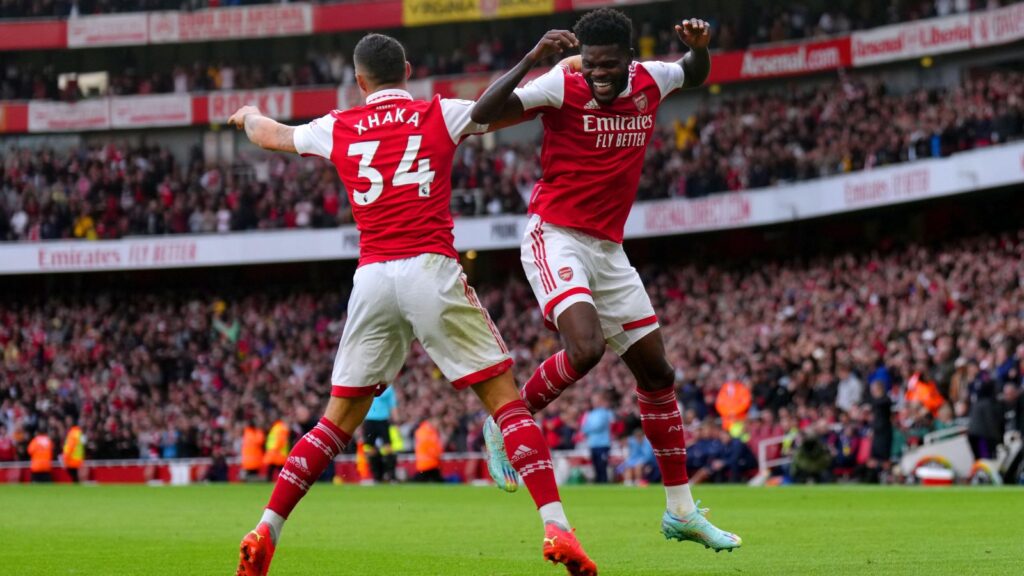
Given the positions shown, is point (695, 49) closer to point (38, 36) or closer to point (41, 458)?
point (41, 458)

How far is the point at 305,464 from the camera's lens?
7.06m

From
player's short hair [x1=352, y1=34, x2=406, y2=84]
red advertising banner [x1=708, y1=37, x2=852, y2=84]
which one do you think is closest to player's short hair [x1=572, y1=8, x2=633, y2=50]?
player's short hair [x1=352, y1=34, x2=406, y2=84]

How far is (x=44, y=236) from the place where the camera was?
131 feet

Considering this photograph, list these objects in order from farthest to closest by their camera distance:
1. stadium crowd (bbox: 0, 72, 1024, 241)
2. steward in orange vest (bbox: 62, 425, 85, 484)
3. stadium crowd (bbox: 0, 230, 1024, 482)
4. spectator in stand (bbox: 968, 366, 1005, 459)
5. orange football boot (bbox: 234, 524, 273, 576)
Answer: steward in orange vest (bbox: 62, 425, 85, 484)
stadium crowd (bbox: 0, 72, 1024, 241)
stadium crowd (bbox: 0, 230, 1024, 482)
spectator in stand (bbox: 968, 366, 1005, 459)
orange football boot (bbox: 234, 524, 273, 576)

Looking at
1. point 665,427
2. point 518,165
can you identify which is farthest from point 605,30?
point 518,165

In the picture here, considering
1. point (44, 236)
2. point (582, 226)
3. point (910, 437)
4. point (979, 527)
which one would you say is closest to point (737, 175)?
point (910, 437)

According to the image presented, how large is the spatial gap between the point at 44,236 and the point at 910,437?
86.1 feet

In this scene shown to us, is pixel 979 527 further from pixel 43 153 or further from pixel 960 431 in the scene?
pixel 43 153

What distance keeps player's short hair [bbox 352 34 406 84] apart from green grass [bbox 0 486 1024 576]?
8.14 ft

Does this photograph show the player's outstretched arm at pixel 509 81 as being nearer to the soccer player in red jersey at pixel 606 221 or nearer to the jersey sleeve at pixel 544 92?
the jersey sleeve at pixel 544 92

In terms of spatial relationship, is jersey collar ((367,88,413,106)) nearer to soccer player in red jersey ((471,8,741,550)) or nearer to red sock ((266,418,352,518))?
soccer player in red jersey ((471,8,741,550))

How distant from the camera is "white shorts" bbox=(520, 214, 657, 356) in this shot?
8.09m

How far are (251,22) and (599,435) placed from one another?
21.9m

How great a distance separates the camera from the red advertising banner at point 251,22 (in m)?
41.9
